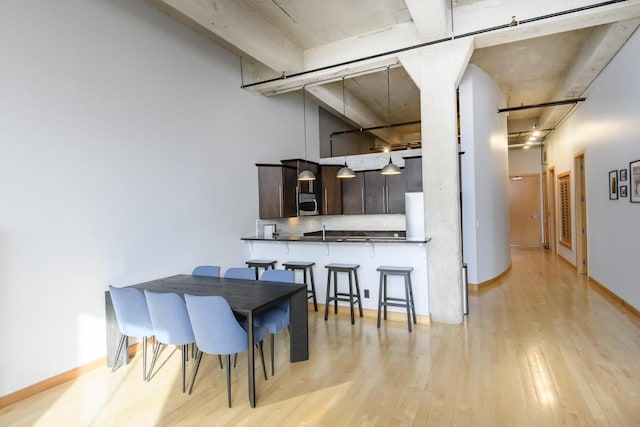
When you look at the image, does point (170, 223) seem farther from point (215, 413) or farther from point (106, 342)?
point (215, 413)

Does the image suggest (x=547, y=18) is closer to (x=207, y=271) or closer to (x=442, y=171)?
(x=442, y=171)

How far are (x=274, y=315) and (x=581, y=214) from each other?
671 cm

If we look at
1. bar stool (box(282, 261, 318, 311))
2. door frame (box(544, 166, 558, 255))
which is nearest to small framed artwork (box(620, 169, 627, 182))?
bar stool (box(282, 261, 318, 311))

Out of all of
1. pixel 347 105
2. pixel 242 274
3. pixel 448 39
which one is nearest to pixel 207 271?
pixel 242 274

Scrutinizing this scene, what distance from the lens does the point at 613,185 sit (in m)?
4.86

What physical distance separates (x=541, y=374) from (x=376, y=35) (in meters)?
4.31

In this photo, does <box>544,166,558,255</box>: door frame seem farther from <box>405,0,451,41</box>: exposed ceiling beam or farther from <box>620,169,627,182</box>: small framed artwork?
<box>405,0,451,41</box>: exposed ceiling beam

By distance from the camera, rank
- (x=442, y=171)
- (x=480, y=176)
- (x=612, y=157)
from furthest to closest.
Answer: (x=480, y=176), (x=612, y=157), (x=442, y=171)

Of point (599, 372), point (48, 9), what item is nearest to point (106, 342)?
point (48, 9)

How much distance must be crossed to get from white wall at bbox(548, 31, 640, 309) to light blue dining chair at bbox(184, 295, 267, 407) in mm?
4769

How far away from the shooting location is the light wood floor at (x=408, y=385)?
2428 millimetres

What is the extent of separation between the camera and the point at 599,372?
2936mm

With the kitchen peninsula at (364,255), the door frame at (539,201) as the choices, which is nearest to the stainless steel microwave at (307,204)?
the kitchen peninsula at (364,255)

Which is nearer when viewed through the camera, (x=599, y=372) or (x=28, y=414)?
(x=28, y=414)
